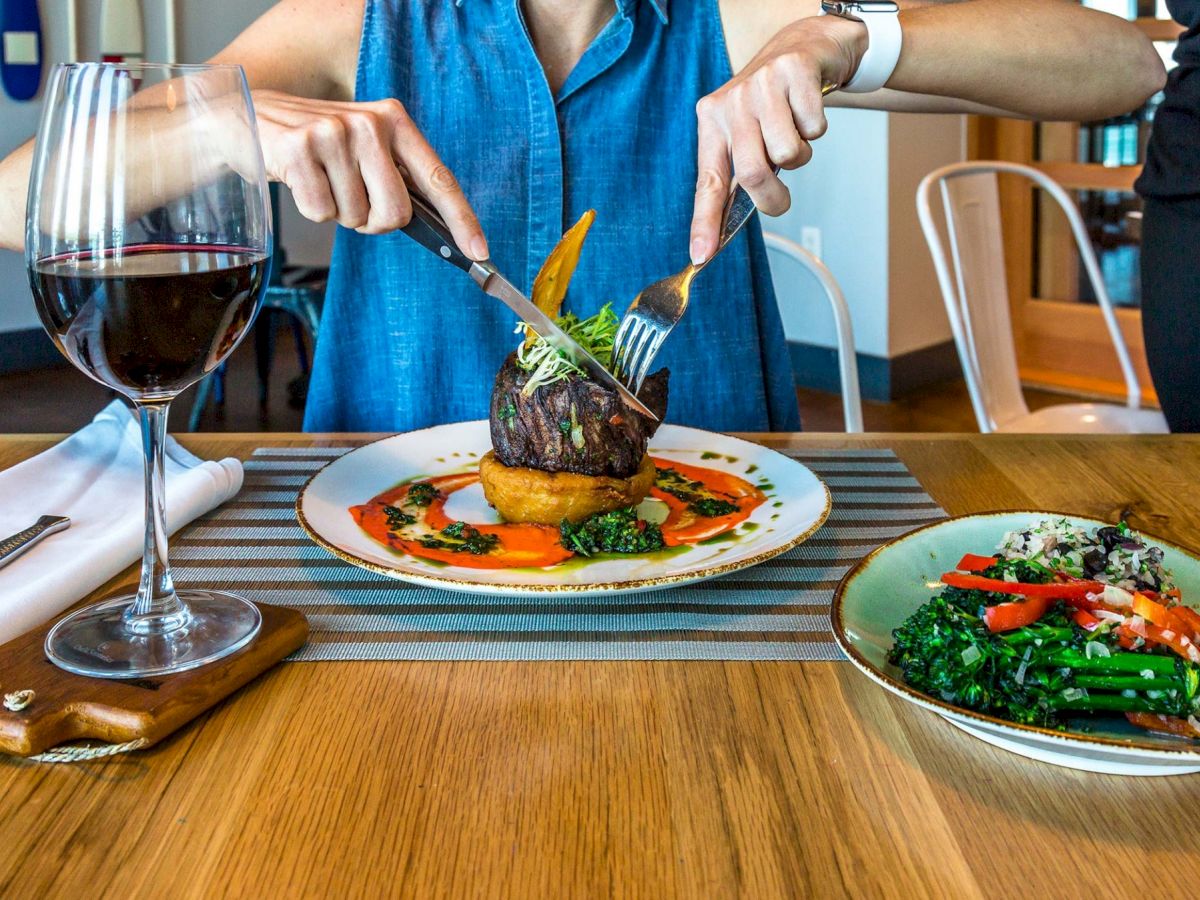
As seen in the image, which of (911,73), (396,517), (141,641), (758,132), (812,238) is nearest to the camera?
(141,641)

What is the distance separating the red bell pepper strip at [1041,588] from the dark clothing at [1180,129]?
1.24m

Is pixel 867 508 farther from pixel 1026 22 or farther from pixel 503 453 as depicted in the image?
pixel 1026 22

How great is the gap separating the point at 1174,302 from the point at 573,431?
48.2 inches

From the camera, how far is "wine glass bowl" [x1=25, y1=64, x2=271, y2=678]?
58cm

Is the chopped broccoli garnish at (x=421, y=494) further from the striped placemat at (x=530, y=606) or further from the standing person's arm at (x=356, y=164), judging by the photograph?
the standing person's arm at (x=356, y=164)

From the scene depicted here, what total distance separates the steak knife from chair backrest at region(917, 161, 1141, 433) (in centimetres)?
142

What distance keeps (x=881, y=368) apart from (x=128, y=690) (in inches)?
180

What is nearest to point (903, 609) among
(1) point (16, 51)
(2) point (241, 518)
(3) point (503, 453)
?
(3) point (503, 453)

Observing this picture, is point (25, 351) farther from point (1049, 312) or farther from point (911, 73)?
point (911, 73)

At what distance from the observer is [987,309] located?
7.93ft

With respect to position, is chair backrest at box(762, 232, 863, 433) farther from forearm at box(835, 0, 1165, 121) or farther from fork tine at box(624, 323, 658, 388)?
fork tine at box(624, 323, 658, 388)

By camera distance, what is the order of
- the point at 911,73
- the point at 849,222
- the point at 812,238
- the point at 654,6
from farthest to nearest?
1. the point at 812,238
2. the point at 849,222
3. the point at 654,6
4. the point at 911,73

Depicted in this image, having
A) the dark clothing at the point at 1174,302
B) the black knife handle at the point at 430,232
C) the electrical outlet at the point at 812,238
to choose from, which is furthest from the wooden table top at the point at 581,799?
the electrical outlet at the point at 812,238

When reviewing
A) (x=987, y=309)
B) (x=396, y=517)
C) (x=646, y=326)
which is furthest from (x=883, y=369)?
(x=396, y=517)
